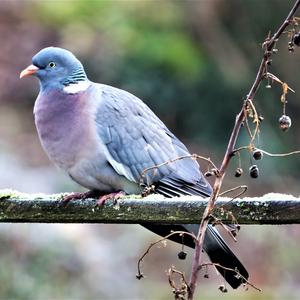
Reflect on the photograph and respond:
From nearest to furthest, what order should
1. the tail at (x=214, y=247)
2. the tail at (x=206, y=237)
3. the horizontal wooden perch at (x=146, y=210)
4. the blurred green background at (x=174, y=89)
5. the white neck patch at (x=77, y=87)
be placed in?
the horizontal wooden perch at (x=146, y=210), the tail at (x=206, y=237), the tail at (x=214, y=247), the white neck patch at (x=77, y=87), the blurred green background at (x=174, y=89)

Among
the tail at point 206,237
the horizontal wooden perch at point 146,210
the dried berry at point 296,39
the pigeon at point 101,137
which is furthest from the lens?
the pigeon at point 101,137

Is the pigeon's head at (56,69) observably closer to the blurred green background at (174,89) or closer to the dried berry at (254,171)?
the dried berry at (254,171)

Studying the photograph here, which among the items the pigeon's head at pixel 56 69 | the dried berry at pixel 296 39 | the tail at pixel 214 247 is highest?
the dried berry at pixel 296 39

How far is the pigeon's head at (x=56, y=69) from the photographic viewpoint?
4121 mm

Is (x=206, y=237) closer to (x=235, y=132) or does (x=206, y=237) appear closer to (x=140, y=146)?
(x=140, y=146)

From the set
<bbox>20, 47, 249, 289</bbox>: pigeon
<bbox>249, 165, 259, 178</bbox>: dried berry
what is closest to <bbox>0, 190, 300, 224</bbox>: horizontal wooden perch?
<bbox>249, 165, 259, 178</bbox>: dried berry

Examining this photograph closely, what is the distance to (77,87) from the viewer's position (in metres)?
4.11

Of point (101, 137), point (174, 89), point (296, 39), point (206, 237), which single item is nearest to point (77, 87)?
point (101, 137)

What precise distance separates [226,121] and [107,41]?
1.86m

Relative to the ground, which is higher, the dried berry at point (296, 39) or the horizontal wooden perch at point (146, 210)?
the dried berry at point (296, 39)

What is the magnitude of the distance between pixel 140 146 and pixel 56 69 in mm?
538

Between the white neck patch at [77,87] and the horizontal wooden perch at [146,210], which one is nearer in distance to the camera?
the horizontal wooden perch at [146,210]

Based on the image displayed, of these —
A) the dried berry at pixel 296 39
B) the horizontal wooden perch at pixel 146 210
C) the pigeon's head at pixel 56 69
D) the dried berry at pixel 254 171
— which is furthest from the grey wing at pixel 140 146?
the dried berry at pixel 296 39

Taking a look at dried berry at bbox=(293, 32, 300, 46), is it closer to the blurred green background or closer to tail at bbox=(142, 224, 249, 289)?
tail at bbox=(142, 224, 249, 289)
